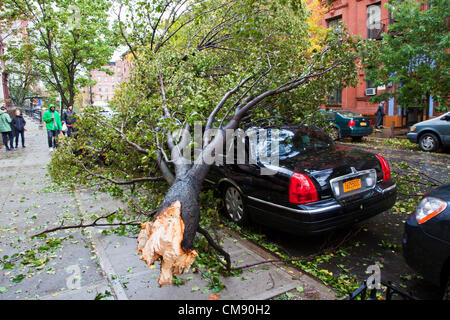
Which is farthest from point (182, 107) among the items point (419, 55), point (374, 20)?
point (374, 20)

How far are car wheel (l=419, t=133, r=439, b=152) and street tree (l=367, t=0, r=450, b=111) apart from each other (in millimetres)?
2870

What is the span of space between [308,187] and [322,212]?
0.33m

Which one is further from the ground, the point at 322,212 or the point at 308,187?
the point at 308,187

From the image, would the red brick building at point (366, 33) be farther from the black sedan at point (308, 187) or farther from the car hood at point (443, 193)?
the car hood at point (443, 193)

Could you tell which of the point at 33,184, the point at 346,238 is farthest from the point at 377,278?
the point at 33,184

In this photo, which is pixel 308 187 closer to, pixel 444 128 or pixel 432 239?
pixel 432 239

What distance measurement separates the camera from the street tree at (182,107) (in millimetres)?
3475

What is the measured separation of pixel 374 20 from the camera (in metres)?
22.8

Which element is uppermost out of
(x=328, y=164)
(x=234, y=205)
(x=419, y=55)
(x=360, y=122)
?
(x=419, y=55)

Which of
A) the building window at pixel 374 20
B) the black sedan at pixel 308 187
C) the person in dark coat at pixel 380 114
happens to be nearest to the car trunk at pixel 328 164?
the black sedan at pixel 308 187

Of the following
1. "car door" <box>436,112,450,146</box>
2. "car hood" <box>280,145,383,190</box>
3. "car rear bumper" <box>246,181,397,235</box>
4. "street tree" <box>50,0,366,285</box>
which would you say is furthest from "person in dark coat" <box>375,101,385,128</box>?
"car rear bumper" <box>246,181,397,235</box>

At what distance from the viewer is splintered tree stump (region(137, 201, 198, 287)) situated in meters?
2.80

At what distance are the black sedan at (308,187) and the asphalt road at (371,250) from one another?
1.40 ft
